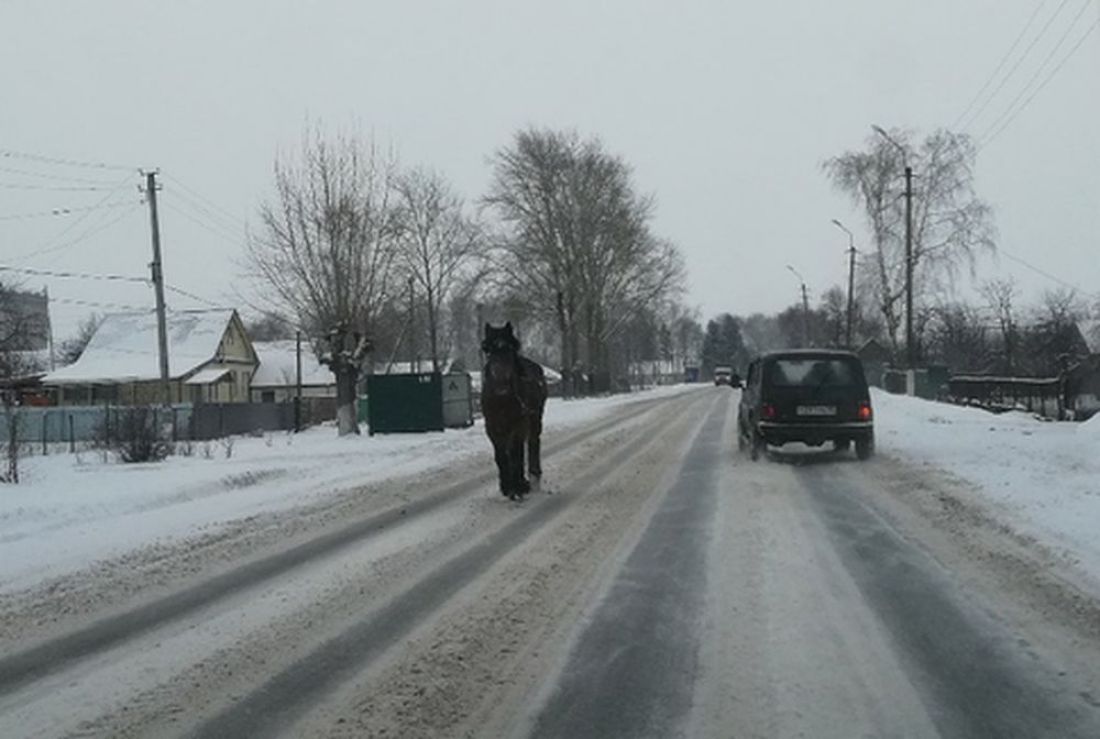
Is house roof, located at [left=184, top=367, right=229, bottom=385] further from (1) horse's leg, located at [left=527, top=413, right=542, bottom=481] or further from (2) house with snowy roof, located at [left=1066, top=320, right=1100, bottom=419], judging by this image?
(1) horse's leg, located at [left=527, top=413, right=542, bottom=481]

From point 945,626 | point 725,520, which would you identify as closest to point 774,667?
point 945,626

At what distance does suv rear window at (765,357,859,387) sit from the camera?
18.6 meters

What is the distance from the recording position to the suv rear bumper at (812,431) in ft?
60.1

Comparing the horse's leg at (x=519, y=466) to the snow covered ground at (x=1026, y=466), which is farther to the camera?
the horse's leg at (x=519, y=466)

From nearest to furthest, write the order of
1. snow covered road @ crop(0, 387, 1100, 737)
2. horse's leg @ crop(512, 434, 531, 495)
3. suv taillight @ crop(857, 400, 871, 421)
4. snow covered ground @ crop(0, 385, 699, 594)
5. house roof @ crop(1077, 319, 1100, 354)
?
snow covered road @ crop(0, 387, 1100, 737), snow covered ground @ crop(0, 385, 699, 594), horse's leg @ crop(512, 434, 531, 495), suv taillight @ crop(857, 400, 871, 421), house roof @ crop(1077, 319, 1100, 354)

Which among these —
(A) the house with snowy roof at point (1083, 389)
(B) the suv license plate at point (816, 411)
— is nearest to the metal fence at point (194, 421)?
(B) the suv license plate at point (816, 411)

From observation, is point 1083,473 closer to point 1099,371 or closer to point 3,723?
point 3,723

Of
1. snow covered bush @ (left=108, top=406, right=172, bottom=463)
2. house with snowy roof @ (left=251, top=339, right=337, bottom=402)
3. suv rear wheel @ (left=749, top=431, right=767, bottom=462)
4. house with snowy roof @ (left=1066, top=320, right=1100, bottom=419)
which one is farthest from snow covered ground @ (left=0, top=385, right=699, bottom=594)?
house with snowy roof @ (left=251, top=339, right=337, bottom=402)

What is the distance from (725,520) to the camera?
452 inches

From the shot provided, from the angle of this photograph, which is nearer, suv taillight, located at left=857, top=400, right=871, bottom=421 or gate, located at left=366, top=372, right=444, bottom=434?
suv taillight, located at left=857, top=400, right=871, bottom=421

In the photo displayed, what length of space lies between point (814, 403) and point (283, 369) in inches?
2736

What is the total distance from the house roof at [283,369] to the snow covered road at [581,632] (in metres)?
70.5

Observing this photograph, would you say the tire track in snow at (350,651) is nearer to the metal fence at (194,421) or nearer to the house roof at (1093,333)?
the metal fence at (194,421)

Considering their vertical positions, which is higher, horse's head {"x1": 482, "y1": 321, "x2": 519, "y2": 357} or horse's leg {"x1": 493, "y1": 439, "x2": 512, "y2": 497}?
horse's head {"x1": 482, "y1": 321, "x2": 519, "y2": 357}
